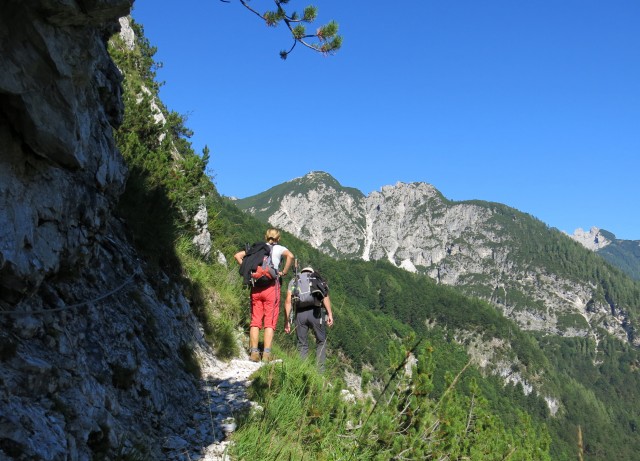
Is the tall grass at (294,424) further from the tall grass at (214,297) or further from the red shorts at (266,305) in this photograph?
the tall grass at (214,297)

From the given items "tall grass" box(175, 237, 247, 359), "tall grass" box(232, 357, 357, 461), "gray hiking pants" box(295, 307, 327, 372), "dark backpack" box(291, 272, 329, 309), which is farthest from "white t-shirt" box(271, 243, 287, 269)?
"tall grass" box(232, 357, 357, 461)

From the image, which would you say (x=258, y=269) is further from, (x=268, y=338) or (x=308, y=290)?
(x=268, y=338)

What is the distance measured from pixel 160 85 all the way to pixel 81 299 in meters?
19.7

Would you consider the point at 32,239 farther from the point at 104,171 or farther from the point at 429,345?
the point at 429,345

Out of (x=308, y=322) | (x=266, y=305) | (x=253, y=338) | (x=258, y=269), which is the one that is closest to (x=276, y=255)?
(x=258, y=269)

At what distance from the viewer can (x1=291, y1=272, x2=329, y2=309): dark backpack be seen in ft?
26.5

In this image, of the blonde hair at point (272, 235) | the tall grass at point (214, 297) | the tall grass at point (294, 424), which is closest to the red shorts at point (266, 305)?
the tall grass at point (214, 297)

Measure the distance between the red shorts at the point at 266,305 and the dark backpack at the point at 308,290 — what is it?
443 mm

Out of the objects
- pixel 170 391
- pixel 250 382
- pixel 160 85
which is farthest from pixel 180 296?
pixel 160 85

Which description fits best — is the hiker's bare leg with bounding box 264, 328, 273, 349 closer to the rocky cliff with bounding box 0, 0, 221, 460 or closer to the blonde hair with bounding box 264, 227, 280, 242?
the blonde hair with bounding box 264, 227, 280, 242

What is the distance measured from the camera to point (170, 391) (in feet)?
16.7

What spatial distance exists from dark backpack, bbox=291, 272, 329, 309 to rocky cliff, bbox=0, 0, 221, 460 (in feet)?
10.5

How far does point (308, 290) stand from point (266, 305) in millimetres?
797

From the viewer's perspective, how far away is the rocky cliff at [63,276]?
3.00 m
